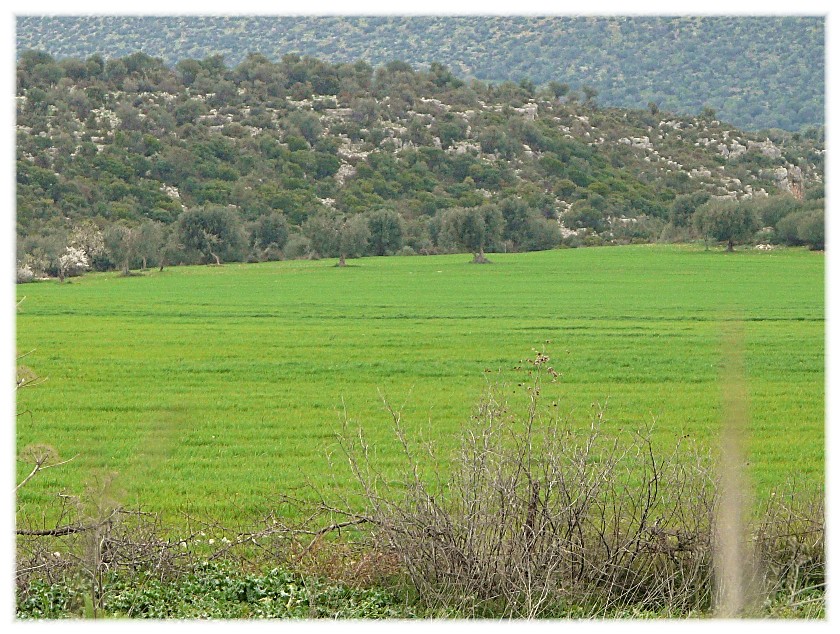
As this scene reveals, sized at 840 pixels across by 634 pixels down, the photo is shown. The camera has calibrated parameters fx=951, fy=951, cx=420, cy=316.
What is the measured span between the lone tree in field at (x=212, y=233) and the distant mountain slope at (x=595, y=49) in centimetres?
986

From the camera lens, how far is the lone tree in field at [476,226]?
186 ft

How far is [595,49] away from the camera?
132ft

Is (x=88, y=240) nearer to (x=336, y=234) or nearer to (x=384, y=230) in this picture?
(x=336, y=234)

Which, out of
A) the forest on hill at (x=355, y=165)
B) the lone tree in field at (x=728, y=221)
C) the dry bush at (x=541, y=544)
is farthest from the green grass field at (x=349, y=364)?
the forest on hill at (x=355, y=165)

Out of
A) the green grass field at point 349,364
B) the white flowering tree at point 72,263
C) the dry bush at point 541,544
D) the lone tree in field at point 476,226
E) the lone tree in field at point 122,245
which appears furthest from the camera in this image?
the lone tree in field at point 476,226

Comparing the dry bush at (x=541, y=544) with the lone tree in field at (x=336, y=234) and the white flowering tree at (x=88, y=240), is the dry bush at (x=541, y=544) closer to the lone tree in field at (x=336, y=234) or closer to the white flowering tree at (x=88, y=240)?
the white flowering tree at (x=88, y=240)

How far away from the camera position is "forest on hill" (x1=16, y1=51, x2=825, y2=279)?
5216cm

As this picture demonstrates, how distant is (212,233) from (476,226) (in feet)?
50.6

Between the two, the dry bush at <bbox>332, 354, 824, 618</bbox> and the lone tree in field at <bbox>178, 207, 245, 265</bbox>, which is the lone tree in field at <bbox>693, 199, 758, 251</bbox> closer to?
the lone tree in field at <bbox>178, 207, 245, 265</bbox>

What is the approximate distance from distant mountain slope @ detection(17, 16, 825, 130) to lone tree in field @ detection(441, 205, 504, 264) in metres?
12.5

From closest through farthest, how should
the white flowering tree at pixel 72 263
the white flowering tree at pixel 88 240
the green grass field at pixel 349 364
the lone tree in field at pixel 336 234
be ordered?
the green grass field at pixel 349 364, the white flowering tree at pixel 72 263, the white flowering tree at pixel 88 240, the lone tree in field at pixel 336 234

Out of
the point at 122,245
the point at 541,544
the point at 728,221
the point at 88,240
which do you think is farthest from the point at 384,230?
the point at 541,544

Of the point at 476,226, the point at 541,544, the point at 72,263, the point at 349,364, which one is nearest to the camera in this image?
the point at 541,544

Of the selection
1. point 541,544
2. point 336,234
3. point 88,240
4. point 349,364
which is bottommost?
point 349,364
